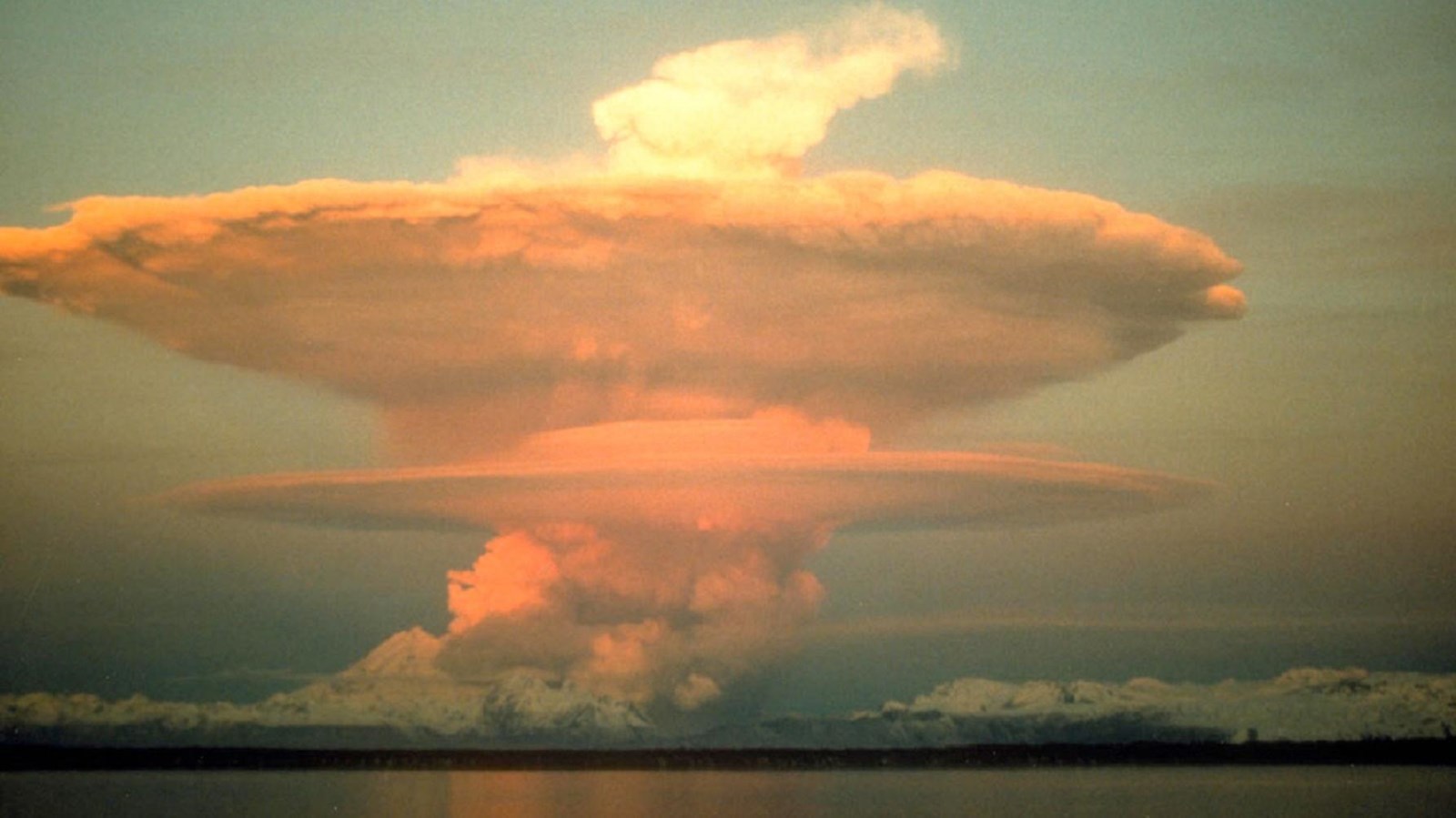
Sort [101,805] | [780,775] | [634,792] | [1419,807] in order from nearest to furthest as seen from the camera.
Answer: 1. [1419,807]
2. [101,805]
3. [634,792]
4. [780,775]

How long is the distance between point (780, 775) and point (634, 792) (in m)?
55.2

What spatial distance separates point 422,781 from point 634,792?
41.3 meters

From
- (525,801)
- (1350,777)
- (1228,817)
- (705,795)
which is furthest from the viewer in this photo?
(1350,777)

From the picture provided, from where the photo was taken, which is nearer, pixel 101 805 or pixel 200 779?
pixel 101 805

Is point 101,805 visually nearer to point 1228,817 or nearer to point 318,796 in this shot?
point 318,796

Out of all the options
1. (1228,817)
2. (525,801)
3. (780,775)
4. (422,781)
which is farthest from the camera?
(780,775)

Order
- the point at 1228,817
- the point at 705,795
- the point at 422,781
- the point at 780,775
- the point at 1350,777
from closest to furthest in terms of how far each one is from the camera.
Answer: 1. the point at 1228,817
2. the point at 705,795
3. the point at 1350,777
4. the point at 422,781
5. the point at 780,775

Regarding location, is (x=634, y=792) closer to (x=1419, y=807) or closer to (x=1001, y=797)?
(x=1001, y=797)

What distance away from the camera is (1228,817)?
78.7 metres

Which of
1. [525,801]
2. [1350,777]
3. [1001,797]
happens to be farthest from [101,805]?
[1350,777]

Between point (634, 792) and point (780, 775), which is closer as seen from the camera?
point (634, 792)

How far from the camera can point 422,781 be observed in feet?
514

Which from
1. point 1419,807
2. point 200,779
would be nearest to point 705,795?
point 1419,807

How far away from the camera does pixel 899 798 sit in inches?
4099
